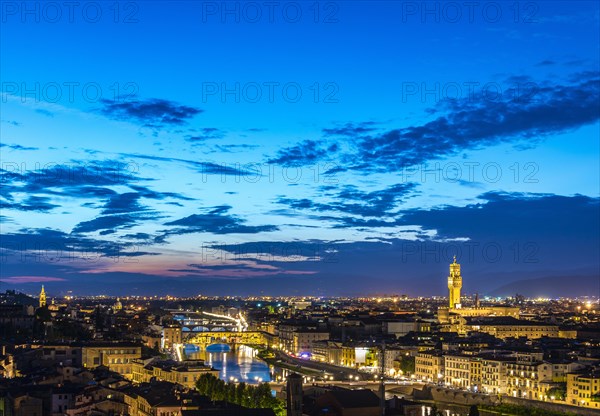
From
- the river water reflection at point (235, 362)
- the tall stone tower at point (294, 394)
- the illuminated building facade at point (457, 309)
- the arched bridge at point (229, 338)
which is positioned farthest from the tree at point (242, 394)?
the illuminated building facade at point (457, 309)

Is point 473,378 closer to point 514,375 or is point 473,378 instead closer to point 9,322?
point 514,375

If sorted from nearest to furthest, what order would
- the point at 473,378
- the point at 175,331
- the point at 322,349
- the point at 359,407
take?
the point at 359,407 < the point at 473,378 < the point at 322,349 < the point at 175,331

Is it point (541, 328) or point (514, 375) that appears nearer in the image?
point (514, 375)

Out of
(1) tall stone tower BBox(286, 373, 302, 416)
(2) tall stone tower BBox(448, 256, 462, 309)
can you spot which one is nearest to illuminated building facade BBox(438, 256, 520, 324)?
(2) tall stone tower BBox(448, 256, 462, 309)

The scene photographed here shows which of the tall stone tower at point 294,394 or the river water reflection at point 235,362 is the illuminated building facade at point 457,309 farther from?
the tall stone tower at point 294,394

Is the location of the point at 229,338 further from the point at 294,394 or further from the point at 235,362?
the point at 294,394

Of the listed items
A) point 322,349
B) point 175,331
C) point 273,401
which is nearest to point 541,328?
point 322,349

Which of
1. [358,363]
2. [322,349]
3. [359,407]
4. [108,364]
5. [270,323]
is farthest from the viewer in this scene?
[270,323]

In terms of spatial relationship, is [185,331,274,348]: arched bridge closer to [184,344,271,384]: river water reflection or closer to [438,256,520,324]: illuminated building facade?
[184,344,271,384]: river water reflection
